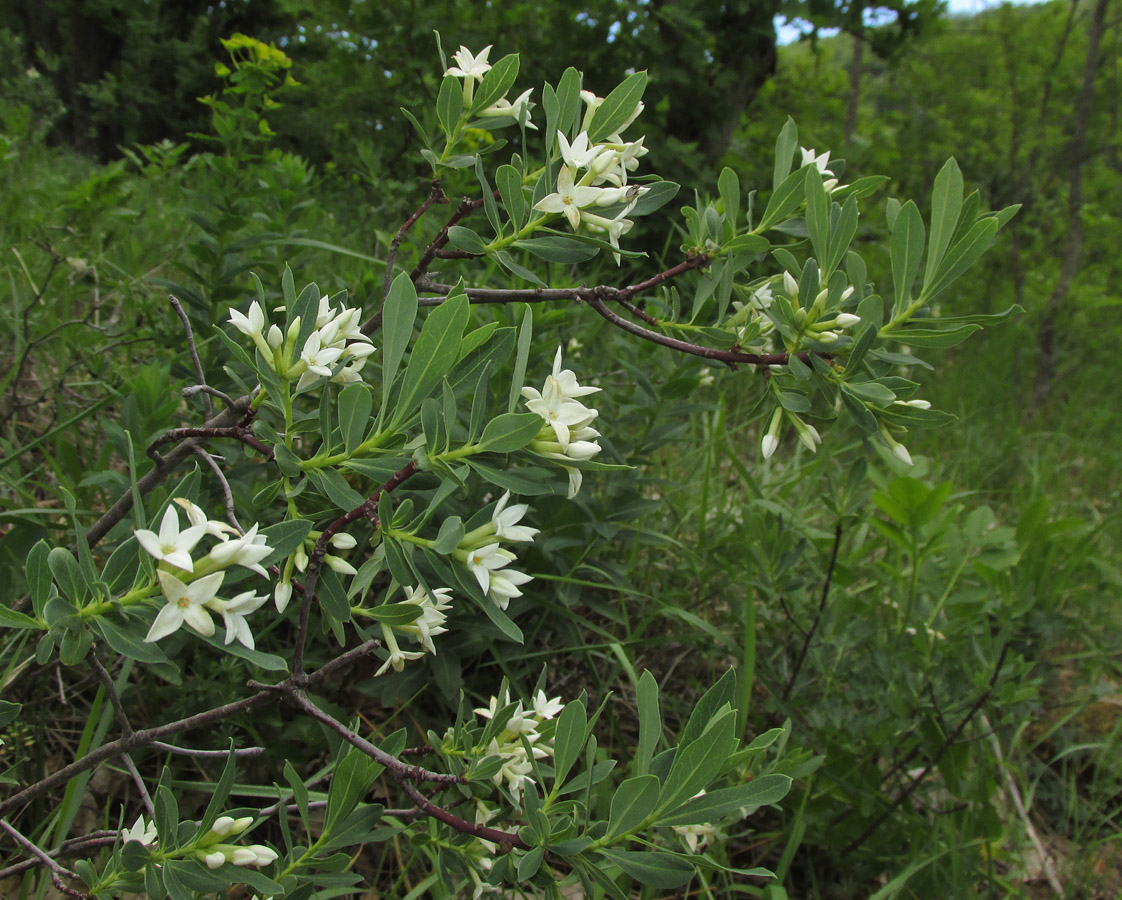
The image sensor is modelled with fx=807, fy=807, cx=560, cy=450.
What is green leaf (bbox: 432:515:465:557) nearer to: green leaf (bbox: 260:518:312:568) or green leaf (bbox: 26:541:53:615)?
green leaf (bbox: 260:518:312:568)

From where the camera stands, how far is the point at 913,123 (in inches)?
327

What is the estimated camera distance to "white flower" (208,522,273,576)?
31.7 inches

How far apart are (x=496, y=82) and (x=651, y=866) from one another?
109 cm

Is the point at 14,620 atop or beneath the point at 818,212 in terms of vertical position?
beneath

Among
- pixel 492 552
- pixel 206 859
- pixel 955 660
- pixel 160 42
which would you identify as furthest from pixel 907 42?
pixel 160 42

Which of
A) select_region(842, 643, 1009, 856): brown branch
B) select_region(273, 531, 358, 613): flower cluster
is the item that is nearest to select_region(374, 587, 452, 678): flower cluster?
select_region(273, 531, 358, 613): flower cluster

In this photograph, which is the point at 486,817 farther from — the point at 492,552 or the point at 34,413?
the point at 34,413

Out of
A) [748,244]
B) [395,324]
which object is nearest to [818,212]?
[748,244]

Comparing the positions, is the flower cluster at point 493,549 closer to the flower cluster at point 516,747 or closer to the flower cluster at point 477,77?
the flower cluster at point 516,747

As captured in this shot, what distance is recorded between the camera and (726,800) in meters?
0.90

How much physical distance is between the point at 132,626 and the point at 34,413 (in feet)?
5.64

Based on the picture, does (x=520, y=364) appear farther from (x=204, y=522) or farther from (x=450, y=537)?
(x=204, y=522)

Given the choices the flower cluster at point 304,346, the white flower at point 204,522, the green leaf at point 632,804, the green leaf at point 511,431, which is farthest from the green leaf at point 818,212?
the white flower at point 204,522

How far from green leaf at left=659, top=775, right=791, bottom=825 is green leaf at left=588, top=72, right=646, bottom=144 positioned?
0.89 m
